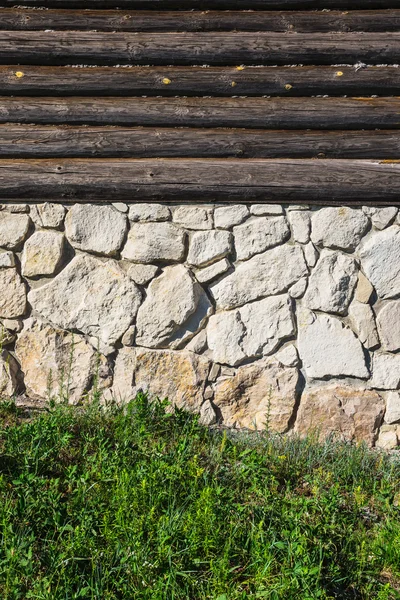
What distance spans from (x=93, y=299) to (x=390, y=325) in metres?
1.64

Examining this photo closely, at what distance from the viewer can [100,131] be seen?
4246 mm

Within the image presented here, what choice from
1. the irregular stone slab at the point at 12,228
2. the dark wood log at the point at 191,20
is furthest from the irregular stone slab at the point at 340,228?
the irregular stone slab at the point at 12,228

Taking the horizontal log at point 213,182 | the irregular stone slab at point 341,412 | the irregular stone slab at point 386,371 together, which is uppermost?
the horizontal log at point 213,182

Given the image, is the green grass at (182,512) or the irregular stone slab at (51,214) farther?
the irregular stone slab at (51,214)

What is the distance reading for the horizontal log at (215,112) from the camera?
423 centimetres

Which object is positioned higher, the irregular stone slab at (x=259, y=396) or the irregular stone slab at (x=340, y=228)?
the irregular stone slab at (x=340, y=228)

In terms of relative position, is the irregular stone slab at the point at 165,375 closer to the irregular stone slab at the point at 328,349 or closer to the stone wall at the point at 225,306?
the stone wall at the point at 225,306

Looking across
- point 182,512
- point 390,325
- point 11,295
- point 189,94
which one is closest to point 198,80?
point 189,94

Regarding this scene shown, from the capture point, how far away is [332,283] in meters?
4.18

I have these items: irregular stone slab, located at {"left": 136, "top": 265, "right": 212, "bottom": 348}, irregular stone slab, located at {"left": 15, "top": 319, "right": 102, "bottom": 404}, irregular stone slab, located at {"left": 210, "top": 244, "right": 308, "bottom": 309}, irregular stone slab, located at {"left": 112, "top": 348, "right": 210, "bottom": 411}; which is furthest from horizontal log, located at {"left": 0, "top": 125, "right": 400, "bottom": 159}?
irregular stone slab, located at {"left": 112, "top": 348, "right": 210, "bottom": 411}

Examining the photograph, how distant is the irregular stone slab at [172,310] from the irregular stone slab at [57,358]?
320 millimetres

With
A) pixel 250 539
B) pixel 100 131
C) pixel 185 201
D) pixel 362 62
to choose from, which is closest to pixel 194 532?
pixel 250 539

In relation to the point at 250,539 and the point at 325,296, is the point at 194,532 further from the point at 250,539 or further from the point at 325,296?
the point at 325,296

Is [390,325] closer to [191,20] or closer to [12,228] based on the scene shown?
[191,20]
